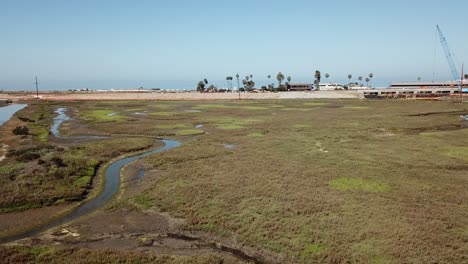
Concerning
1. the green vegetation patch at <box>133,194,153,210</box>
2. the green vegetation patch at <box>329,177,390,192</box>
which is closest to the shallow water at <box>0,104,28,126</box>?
the green vegetation patch at <box>133,194,153,210</box>

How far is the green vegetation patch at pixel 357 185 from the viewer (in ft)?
81.4

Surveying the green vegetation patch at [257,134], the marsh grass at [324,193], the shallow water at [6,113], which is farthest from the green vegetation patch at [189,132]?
the shallow water at [6,113]

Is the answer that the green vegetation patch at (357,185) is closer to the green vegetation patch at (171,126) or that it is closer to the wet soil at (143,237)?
the wet soil at (143,237)

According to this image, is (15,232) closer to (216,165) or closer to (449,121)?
(216,165)

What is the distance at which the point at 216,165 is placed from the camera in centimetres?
3259

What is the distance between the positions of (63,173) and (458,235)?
90.3ft

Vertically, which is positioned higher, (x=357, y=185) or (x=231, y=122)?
(x=231, y=122)

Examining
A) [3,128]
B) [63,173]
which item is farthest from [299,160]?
[3,128]

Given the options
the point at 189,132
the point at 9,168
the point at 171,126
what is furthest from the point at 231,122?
the point at 9,168

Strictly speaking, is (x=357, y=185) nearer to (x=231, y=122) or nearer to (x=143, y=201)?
(x=143, y=201)

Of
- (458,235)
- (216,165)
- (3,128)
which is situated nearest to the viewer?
(458,235)

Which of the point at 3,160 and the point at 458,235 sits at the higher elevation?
the point at 3,160

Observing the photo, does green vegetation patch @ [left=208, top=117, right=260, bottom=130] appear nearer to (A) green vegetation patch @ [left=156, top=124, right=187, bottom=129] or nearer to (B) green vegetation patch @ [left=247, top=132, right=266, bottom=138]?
(A) green vegetation patch @ [left=156, top=124, right=187, bottom=129]

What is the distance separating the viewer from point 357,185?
25.7m
